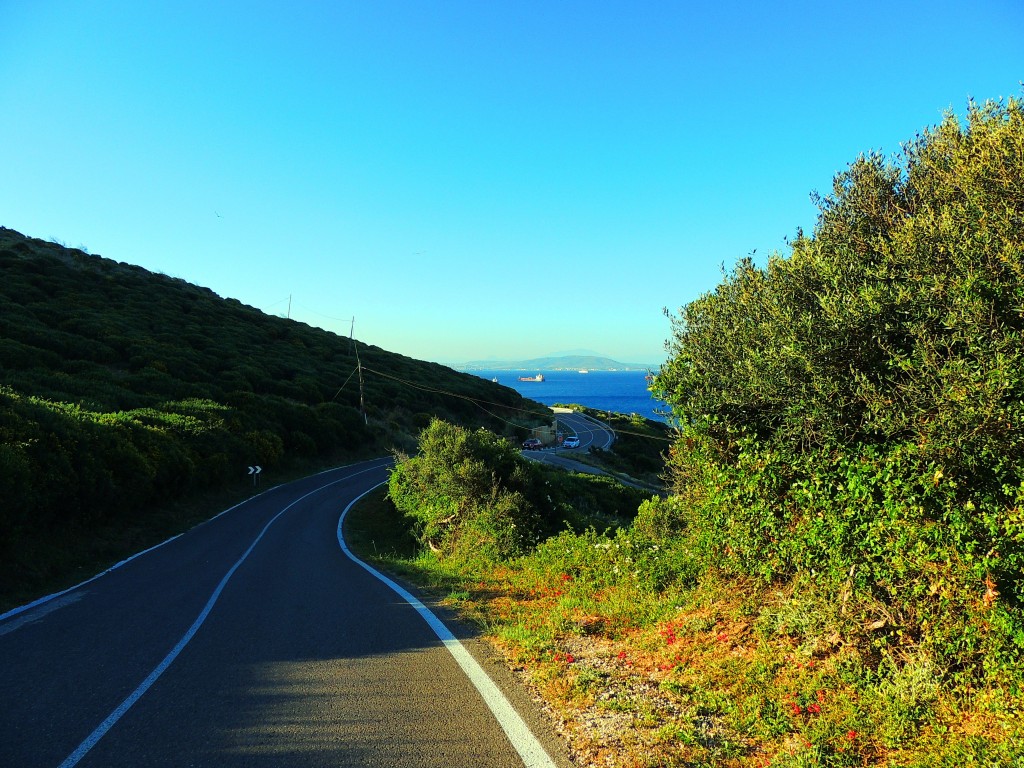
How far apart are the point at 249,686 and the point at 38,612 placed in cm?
598

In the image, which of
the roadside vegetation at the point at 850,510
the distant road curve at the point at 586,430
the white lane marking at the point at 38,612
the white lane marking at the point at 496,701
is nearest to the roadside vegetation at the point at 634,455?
the distant road curve at the point at 586,430

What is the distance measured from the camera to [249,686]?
5.34 m

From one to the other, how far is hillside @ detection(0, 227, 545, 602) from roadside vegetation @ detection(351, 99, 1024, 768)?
12.4 metres

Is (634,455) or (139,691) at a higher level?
(139,691)

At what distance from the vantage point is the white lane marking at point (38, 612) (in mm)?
7902

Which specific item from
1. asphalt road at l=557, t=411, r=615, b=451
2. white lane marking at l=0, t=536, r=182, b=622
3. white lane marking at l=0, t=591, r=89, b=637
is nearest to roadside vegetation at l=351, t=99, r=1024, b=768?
white lane marking at l=0, t=591, r=89, b=637

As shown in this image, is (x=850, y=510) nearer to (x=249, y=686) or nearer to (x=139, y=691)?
(x=249, y=686)

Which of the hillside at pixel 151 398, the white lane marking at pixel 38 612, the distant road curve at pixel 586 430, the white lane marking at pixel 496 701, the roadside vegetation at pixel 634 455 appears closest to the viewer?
the white lane marking at pixel 496 701

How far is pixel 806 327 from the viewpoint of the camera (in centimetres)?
473

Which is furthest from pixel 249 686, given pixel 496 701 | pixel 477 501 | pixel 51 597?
pixel 477 501

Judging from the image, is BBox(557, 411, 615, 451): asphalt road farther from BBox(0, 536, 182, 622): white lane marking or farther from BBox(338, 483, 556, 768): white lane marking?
BBox(338, 483, 556, 768): white lane marking

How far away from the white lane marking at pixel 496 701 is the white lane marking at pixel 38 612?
17.8ft

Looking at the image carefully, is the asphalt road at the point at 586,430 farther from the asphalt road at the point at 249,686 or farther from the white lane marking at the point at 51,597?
the asphalt road at the point at 249,686

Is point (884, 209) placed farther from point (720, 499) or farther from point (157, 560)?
point (157, 560)
